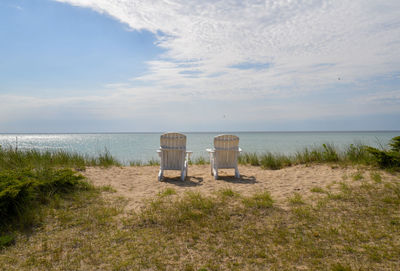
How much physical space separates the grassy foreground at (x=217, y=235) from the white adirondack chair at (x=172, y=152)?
2.08m

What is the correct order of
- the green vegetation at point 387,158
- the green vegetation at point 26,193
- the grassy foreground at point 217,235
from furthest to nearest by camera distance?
the green vegetation at point 387,158 → the green vegetation at point 26,193 → the grassy foreground at point 217,235

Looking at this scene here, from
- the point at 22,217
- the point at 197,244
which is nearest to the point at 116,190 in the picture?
the point at 22,217

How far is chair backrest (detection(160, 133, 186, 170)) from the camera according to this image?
6.41 metres

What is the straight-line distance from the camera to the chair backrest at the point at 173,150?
6410mm

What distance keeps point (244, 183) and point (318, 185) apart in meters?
1.49

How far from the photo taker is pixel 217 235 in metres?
3.12

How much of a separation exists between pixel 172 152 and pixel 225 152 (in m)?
1.31

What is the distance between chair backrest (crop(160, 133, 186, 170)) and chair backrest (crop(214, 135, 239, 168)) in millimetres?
830

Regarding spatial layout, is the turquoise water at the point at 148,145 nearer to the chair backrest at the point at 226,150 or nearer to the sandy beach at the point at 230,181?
the sandy beach at the point at 230,181

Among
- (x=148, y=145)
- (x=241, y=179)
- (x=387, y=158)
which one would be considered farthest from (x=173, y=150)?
(x=148, y=145)

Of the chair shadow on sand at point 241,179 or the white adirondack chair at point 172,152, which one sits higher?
the white adirondack chair at point 172,152

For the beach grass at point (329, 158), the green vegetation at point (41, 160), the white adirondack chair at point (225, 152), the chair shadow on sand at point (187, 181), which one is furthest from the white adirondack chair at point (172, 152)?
the beach grass at point (329, 158)

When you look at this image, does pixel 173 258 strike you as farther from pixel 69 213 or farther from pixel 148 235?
pixel 69 213

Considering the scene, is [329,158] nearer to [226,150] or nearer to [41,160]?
[226,150]
